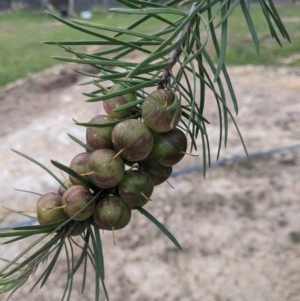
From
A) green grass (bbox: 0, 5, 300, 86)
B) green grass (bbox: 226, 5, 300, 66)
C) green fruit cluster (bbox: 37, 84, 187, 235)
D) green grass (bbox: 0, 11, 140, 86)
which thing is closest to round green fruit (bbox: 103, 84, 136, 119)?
green fruit cluster (bbox: 37, 84, 187, 235)

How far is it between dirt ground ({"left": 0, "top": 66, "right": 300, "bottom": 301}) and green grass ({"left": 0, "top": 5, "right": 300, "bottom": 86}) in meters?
0.45

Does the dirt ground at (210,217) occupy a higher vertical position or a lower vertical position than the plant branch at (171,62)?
lower

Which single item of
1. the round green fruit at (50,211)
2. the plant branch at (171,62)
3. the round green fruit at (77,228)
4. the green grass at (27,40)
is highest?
the plant branch at (171,62)

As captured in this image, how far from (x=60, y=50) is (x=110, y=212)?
3658mm

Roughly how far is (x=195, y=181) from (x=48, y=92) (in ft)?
4.29

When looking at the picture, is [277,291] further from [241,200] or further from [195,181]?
[195,181]

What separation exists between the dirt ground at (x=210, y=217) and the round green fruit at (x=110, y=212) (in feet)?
1.85

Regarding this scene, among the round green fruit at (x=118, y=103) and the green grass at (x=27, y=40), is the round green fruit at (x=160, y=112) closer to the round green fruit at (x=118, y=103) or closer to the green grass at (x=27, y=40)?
the round green fruit at (x=118, y=103)

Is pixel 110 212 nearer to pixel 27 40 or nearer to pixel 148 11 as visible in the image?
pixel 148 11

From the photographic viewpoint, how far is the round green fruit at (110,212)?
0.83ft

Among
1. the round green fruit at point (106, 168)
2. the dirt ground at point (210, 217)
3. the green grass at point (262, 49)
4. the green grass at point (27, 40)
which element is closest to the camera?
the round green fruit at point (106, 168)

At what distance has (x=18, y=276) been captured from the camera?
0.84ft

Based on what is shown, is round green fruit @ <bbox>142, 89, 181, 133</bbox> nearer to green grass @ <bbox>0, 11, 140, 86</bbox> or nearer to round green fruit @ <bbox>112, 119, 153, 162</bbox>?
round green fruit @ <bbox>112, 119, 153, 162</bbox>

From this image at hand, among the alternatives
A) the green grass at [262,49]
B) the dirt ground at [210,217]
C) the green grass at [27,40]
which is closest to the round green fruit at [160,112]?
the dirt ground at [210,217]
